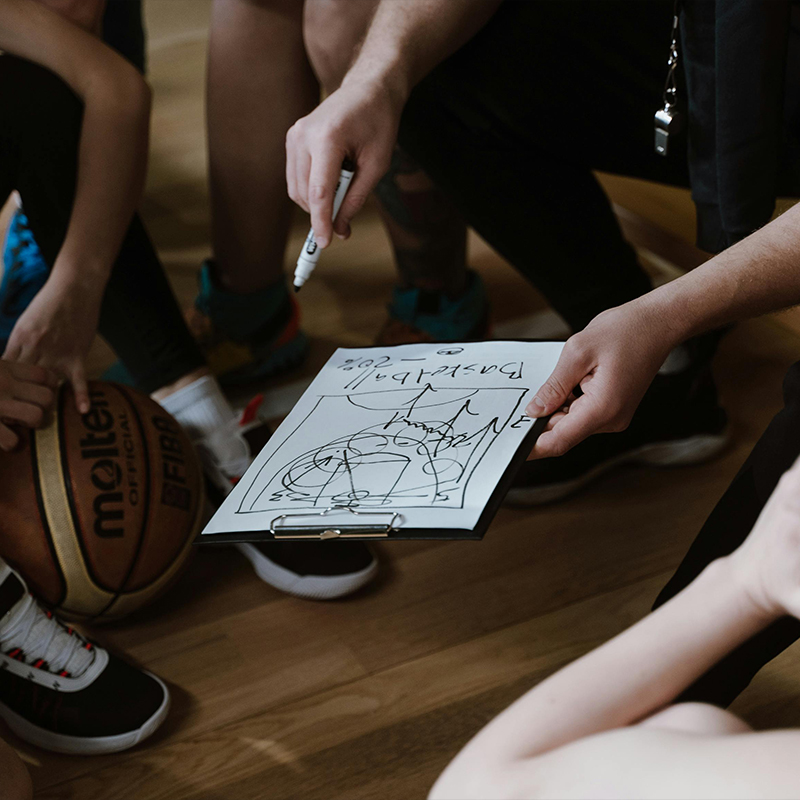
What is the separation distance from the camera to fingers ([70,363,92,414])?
0.99 meters

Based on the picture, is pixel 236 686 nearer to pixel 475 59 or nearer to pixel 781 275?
pixel 781 275

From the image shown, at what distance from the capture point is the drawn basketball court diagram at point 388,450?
0.72 meters

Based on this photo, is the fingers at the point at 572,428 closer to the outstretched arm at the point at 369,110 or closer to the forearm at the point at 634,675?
the forearm at the point at 634,675

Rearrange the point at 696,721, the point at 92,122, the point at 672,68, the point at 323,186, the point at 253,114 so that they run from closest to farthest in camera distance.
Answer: the point at 696,721
the point at 323,186
the point at 672,68
the point at 92,122
the point at 253,114

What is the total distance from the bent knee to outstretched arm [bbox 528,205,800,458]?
26 cm

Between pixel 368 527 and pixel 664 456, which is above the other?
pixel 368 527

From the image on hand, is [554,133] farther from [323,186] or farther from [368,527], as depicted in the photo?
[368,527]

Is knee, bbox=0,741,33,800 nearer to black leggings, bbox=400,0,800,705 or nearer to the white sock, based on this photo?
→ the white sock

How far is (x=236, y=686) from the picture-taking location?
0.99 metres

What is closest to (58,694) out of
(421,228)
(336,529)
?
(336,529)

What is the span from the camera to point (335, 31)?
3.72 feet

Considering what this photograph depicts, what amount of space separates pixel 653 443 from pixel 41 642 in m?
0.81

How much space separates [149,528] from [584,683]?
61 centimetres

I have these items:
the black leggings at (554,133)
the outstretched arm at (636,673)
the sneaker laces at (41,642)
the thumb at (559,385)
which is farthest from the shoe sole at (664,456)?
the outstretched arm at (636,673)
